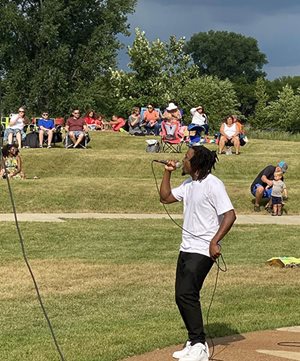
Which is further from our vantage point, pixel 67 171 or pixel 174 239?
pixel 67 171

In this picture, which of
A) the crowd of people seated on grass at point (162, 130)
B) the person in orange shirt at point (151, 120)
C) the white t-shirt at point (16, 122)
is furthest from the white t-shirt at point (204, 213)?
the person in orange shirt at point (151, 120)

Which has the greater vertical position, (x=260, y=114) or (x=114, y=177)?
(x=260, y=114)

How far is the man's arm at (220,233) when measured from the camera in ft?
20.0

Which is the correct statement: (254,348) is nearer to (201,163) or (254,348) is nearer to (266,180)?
(201,163)

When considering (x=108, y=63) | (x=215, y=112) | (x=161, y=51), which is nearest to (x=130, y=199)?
(x=161, y=51)

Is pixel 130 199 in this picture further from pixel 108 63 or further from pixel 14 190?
pixel 108 63

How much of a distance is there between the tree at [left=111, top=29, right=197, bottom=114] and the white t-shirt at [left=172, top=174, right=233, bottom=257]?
40.8 meters

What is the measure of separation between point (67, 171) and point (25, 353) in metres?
15.6

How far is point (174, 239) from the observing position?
46.2 ft

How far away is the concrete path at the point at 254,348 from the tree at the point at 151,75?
40.0 meters

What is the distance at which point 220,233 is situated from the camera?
6133mm

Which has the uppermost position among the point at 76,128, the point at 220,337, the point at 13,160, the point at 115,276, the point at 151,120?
the point at 151,120

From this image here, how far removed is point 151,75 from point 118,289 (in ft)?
129

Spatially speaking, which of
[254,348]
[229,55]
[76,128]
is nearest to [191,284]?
[254,348]
